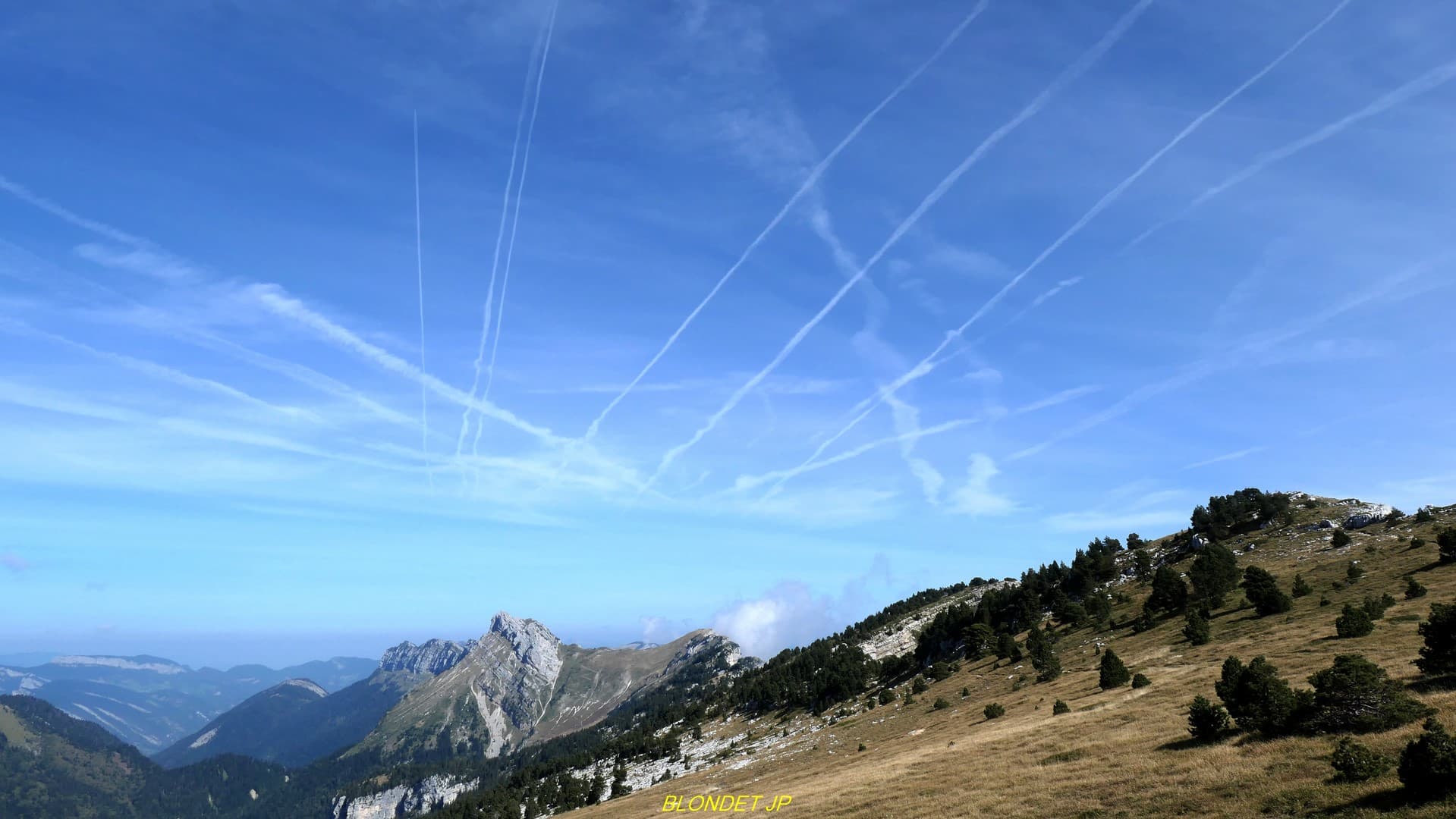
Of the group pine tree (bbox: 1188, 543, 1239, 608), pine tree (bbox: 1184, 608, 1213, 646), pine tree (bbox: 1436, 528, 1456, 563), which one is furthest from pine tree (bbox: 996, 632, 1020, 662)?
pine tree (bbox: 1436, 528, 1456, 563)

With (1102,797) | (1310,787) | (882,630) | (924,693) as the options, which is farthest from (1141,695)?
(882,630)

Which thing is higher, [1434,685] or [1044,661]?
[1434,685]

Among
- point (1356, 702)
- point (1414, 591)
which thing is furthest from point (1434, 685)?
point (1414, 591)

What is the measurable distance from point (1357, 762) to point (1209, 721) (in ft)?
32.4

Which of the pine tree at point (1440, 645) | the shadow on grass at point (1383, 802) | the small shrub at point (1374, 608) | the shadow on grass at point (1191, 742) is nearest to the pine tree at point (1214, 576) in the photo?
the small shrub at point (1374, 608)

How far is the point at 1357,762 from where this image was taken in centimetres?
2200

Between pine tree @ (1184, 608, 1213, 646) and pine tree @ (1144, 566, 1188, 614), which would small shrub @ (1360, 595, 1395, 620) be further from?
pine tree @ (1144, 566, 1188, 614)

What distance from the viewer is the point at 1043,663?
6831 centimetres

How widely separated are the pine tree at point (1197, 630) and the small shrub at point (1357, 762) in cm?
3917

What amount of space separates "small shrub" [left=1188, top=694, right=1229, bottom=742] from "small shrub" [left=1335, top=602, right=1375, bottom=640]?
1956cm

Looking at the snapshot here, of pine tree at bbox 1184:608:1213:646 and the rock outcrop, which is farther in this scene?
the rock outcrop

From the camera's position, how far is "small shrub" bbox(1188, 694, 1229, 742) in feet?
102

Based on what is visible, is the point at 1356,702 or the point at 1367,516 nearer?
the point at 1356,702
